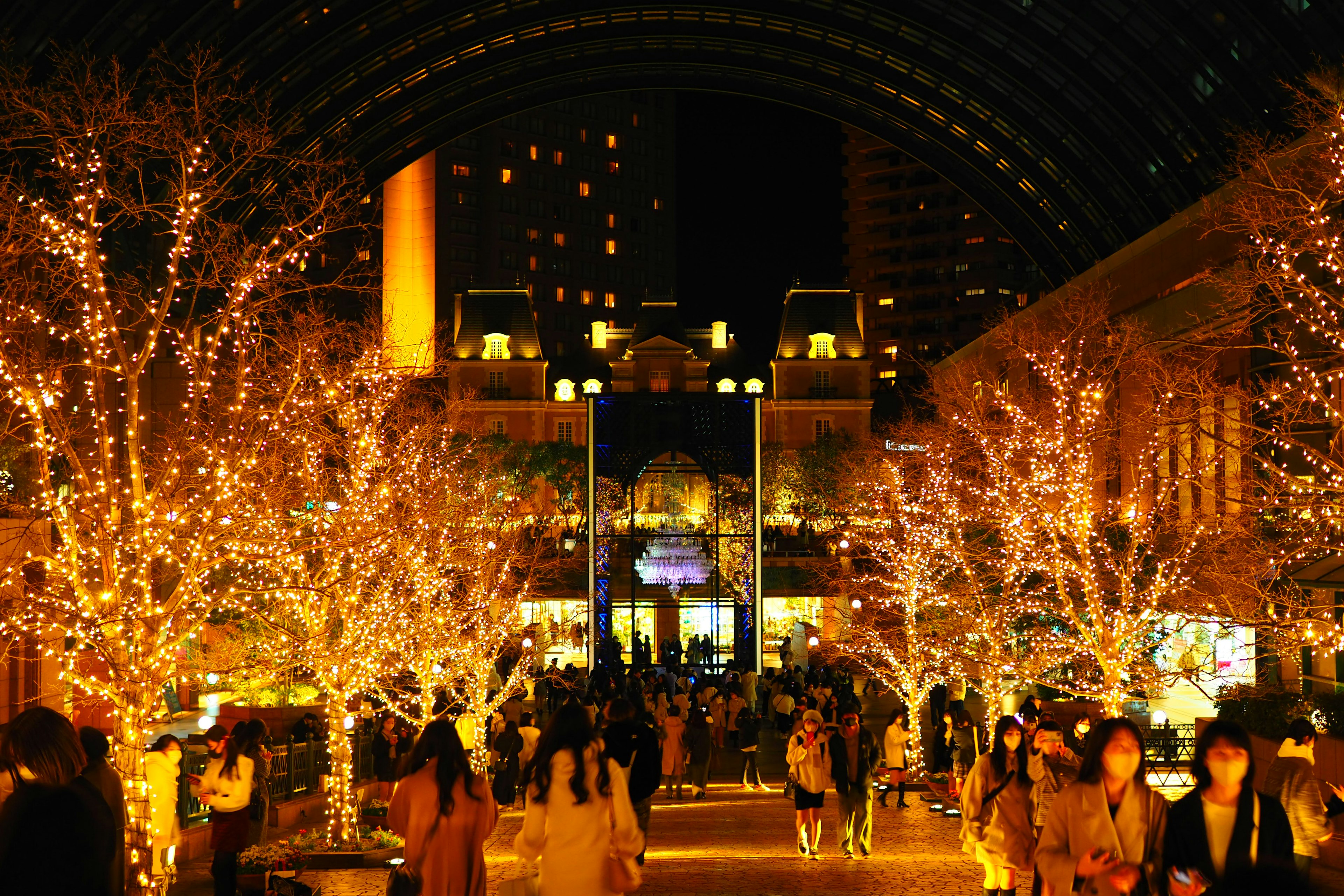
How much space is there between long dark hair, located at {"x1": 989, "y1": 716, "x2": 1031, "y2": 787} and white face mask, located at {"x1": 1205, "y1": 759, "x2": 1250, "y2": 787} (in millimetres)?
3320

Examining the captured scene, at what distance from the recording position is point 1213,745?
478cm

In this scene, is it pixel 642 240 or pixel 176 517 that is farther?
pixel 642 240

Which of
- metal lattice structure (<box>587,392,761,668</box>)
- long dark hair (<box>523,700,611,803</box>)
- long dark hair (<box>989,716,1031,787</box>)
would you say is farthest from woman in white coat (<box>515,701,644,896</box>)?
metal lattice structure (<box>587,392,761,668</box>)

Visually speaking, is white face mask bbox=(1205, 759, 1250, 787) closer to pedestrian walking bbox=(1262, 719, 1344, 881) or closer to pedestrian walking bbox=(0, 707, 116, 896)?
pedestrian walking bbox=(1262, 719, 1344, 881)

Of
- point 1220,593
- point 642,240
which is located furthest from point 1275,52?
point 642,240

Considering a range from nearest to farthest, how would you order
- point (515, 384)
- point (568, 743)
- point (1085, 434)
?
point (568, 743), point (1085, 434), point (515, 384)

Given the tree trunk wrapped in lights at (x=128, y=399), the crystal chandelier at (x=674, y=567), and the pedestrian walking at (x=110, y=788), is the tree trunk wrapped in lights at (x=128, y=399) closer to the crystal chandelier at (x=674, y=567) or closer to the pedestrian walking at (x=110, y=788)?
the pedestrian walking at (x=110, y=788)

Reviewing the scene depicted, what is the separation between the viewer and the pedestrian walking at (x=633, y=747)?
7824 mm

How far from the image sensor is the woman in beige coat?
580 cm

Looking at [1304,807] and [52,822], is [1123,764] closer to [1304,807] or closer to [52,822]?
[1304,807]

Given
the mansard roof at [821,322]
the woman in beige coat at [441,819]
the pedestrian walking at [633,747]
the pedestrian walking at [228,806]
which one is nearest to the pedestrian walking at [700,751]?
the pedestrian walking at [228,806]

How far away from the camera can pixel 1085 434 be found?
17594mm

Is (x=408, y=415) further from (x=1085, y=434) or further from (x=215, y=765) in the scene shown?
(x=215, y=765)

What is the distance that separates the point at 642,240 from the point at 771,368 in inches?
1581
